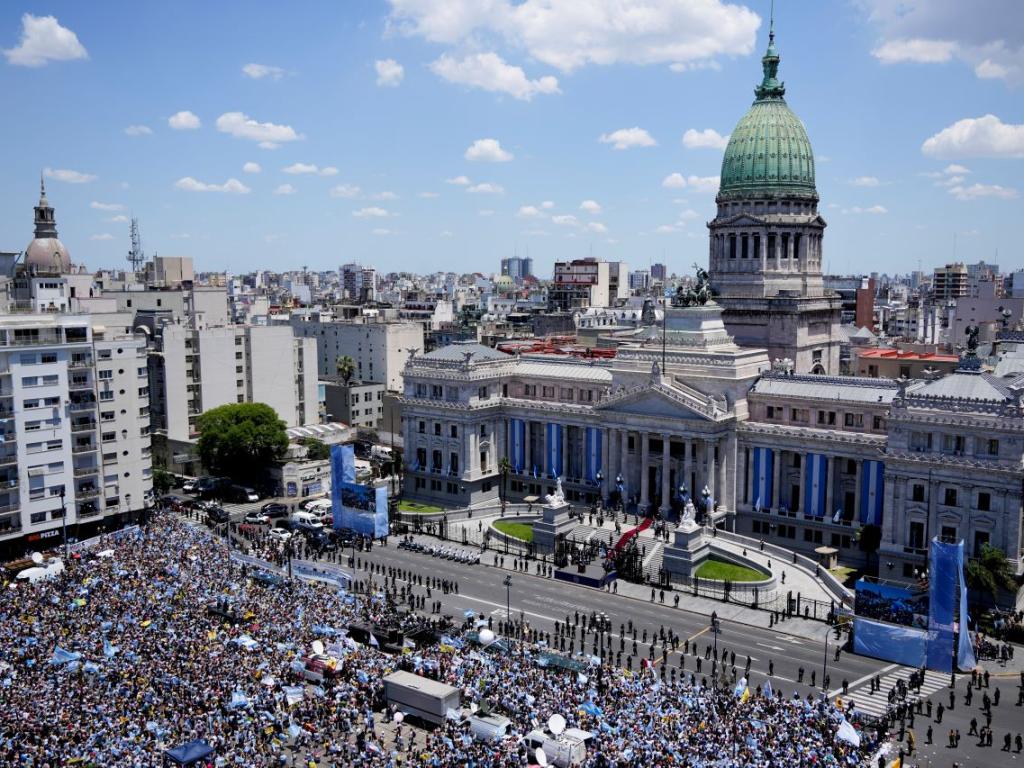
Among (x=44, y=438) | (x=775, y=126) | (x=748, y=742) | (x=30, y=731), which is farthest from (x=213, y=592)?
(x=775, y=126)

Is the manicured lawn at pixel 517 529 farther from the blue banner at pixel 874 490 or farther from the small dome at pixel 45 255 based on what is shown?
the small dome at pixel 45 255

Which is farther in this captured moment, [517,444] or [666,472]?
[517,444]

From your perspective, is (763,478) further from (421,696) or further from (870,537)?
(421,696)

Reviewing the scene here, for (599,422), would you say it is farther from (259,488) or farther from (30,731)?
(30,731)

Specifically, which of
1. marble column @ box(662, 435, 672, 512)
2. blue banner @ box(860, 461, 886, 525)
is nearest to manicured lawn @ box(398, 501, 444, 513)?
marble column @ box(662, 435, 672, 512)

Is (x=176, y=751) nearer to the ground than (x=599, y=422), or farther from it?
nearer to the ground

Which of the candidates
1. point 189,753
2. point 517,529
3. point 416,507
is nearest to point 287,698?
point 189,753
